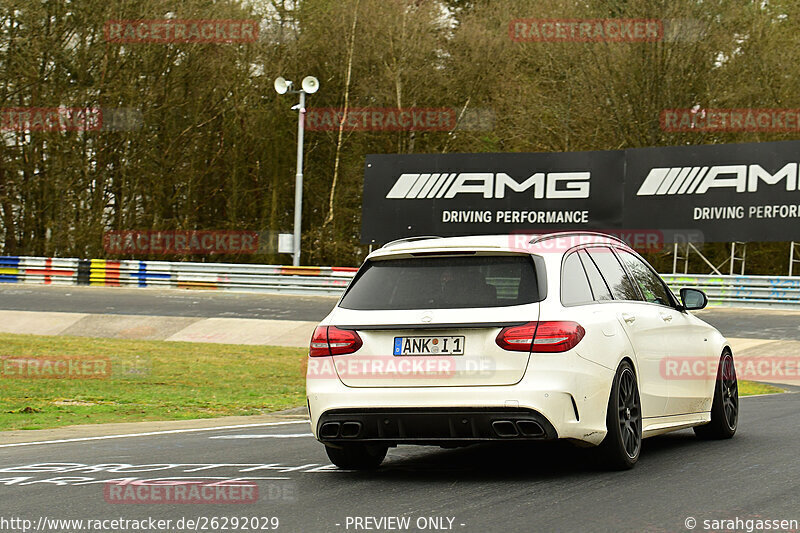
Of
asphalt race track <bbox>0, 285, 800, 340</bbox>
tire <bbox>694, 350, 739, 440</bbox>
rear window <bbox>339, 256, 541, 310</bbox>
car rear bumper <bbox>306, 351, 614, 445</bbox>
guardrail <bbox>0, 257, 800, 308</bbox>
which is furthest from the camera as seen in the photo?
guardrail <bbox>0, 257, 800, 308</bbox>

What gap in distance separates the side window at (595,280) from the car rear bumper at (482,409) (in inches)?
28.0

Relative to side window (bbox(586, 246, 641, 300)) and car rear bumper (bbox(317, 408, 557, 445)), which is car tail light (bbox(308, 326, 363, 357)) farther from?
side window (bbox(586, 246, 641, 300))

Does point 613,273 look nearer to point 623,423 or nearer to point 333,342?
point 623,423

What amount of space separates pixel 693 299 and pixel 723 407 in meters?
0.97

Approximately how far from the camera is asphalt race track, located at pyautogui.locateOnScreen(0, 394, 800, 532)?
5.96 meters

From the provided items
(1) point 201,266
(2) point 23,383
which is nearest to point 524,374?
(2) point 23,383

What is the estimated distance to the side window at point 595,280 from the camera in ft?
25.6

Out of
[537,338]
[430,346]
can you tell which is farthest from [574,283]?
[430,346]

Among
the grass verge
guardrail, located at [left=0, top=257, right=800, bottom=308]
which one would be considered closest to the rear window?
the grass verge

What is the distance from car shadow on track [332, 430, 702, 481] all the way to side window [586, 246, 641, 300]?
117 cm

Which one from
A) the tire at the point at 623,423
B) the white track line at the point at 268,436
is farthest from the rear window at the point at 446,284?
the white track line at the point at 268,436

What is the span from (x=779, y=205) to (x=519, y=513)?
24612 mm

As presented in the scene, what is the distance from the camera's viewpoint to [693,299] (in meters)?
9.25

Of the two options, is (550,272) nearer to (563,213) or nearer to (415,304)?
(415,304)
